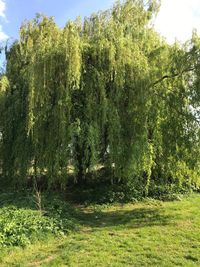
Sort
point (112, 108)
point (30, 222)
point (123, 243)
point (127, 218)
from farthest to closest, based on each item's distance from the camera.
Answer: point (112, 108)
point (127, 218)
point (30, 222)
point (123, 243)

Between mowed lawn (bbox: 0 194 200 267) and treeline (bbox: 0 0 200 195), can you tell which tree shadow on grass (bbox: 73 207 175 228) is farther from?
treeline (bbox: 0 0 200 195)

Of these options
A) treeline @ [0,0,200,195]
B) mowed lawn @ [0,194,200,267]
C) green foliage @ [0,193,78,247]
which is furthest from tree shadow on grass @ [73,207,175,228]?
treeline @ [0,0,200,195]

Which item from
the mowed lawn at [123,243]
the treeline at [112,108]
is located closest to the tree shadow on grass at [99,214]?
the mowed lawn at [123,243]

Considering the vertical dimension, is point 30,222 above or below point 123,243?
above

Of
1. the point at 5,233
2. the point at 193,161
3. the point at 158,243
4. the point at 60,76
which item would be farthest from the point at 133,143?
the point at 5,233

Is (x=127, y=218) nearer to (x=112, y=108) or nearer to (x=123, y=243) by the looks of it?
(x=123, y=243)

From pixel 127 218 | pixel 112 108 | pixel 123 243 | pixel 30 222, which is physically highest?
pixel 112 108

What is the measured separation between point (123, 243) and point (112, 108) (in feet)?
13.7

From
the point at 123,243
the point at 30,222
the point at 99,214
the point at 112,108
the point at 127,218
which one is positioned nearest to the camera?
the point at 123,243

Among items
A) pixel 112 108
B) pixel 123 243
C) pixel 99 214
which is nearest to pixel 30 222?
pixel 123 243

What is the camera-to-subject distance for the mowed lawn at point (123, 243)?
5516 millimetres

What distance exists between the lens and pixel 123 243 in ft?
21.0

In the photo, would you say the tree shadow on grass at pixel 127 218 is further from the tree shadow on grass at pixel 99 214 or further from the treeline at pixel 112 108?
the treeline at pixel 112 108

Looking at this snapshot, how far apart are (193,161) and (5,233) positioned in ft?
17.8
